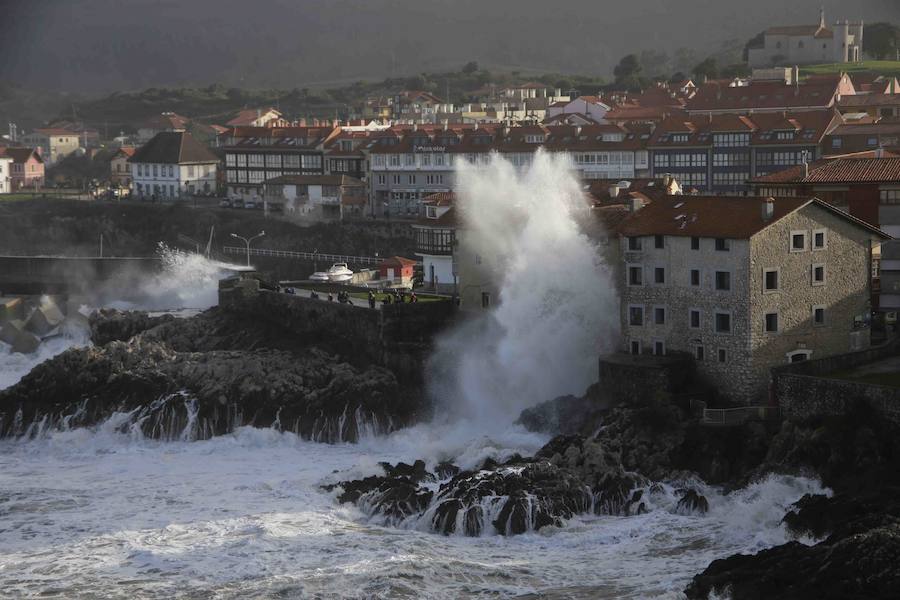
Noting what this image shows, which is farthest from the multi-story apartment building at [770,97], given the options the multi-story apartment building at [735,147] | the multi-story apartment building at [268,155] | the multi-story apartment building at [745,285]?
the multi-story apartment building at [745,285]

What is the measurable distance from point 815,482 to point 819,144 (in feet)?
118

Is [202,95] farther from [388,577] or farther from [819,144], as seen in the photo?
[388,577]

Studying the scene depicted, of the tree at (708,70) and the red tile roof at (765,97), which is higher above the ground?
the tree at (708,70)

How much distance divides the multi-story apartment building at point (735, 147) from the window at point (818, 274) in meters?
29.2

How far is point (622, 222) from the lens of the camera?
38.4m

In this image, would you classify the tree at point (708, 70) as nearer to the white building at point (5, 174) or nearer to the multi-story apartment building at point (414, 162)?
the multi-story apartment building at point (414, 162)

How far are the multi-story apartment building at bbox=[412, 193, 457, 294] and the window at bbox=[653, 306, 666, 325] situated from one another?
456 inches

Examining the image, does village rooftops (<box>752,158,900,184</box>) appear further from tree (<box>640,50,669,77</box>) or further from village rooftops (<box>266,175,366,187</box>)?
tree (<box>640,50,669,77</box>)

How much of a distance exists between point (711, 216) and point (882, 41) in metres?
81.5

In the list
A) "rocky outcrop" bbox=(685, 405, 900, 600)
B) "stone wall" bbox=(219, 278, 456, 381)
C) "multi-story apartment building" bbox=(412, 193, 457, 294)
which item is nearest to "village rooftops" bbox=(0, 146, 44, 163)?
"multi-story apartment building" bbox=(412, 193, 457, 294)

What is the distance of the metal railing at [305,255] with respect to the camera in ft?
216

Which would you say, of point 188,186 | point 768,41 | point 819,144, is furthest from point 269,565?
point 768,41

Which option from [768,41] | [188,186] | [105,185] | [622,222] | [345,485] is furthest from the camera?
[768,41]

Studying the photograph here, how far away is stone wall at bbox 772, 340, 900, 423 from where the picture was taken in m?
30.7
